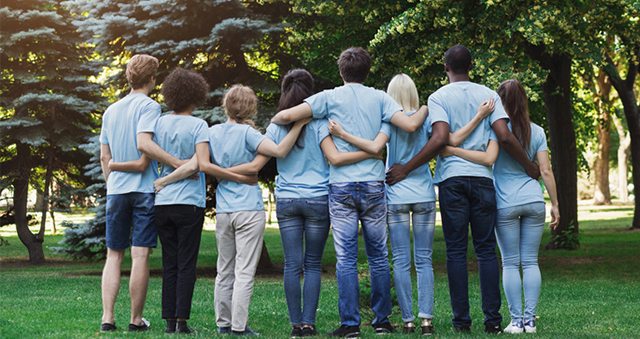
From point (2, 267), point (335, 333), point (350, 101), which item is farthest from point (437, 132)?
point (2, 267)

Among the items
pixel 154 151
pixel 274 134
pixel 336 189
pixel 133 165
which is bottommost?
pixel 336 189

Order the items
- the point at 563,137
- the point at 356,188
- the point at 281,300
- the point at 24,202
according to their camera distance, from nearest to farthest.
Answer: the point at 356,188 < the point at 281,300 < the point at 563,137 < the point at 24,202

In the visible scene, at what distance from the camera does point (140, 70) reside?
513 centimetres

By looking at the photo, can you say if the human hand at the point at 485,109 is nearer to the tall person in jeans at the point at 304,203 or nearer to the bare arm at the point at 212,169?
the tall person in jeans at the point at 304,203

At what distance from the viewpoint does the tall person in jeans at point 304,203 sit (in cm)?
469

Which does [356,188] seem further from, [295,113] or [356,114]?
[295,113]

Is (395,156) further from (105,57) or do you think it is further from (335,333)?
(105,57)

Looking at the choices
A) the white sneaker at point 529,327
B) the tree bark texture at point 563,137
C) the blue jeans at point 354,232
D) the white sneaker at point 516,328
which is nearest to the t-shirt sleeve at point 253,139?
the blue jeans at point 354,232

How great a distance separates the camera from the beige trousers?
480 centimetres

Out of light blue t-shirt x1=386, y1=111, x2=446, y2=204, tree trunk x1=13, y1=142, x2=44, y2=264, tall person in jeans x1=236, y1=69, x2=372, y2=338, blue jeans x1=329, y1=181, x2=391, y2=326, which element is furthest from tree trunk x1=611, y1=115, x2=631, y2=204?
tall person in jeans x1=236, y1=69, x2=372, y2=338

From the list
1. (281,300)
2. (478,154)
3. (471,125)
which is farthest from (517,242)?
(281,300)

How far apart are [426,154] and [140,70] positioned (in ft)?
8.12

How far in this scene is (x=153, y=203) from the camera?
5.08 metres

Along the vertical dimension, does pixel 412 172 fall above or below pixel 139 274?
above
